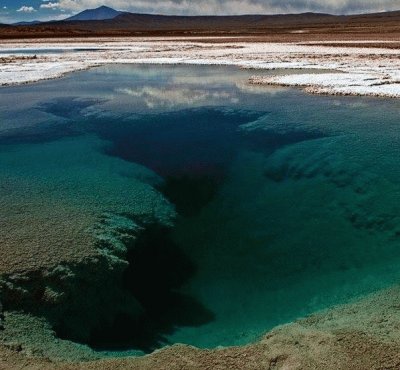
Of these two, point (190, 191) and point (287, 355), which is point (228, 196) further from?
point (287, 355)

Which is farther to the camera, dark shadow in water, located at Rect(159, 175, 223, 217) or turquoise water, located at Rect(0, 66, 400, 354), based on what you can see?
dark shadow in water, located at Rect(159, 175, 223, 217)

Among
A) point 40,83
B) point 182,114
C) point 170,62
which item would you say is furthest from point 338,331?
point 170,62

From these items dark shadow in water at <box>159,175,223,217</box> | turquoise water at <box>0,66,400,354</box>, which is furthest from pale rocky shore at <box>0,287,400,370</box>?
dark shadow in water at <box>159,175,223,217</box>

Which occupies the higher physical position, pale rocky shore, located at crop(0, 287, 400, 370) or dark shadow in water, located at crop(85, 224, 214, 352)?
pale rocky shore, located at crop(0, 287, 400, 370)

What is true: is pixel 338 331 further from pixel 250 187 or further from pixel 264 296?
pixel 250 187

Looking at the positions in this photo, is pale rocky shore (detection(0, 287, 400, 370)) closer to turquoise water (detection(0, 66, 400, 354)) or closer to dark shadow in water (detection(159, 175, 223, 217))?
turquoise water (detection(0, 66, 400, 354))

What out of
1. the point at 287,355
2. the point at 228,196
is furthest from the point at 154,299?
the point at 228,196

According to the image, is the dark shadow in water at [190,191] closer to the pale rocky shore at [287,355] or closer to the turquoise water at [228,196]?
the turquoise water at [228,196]
